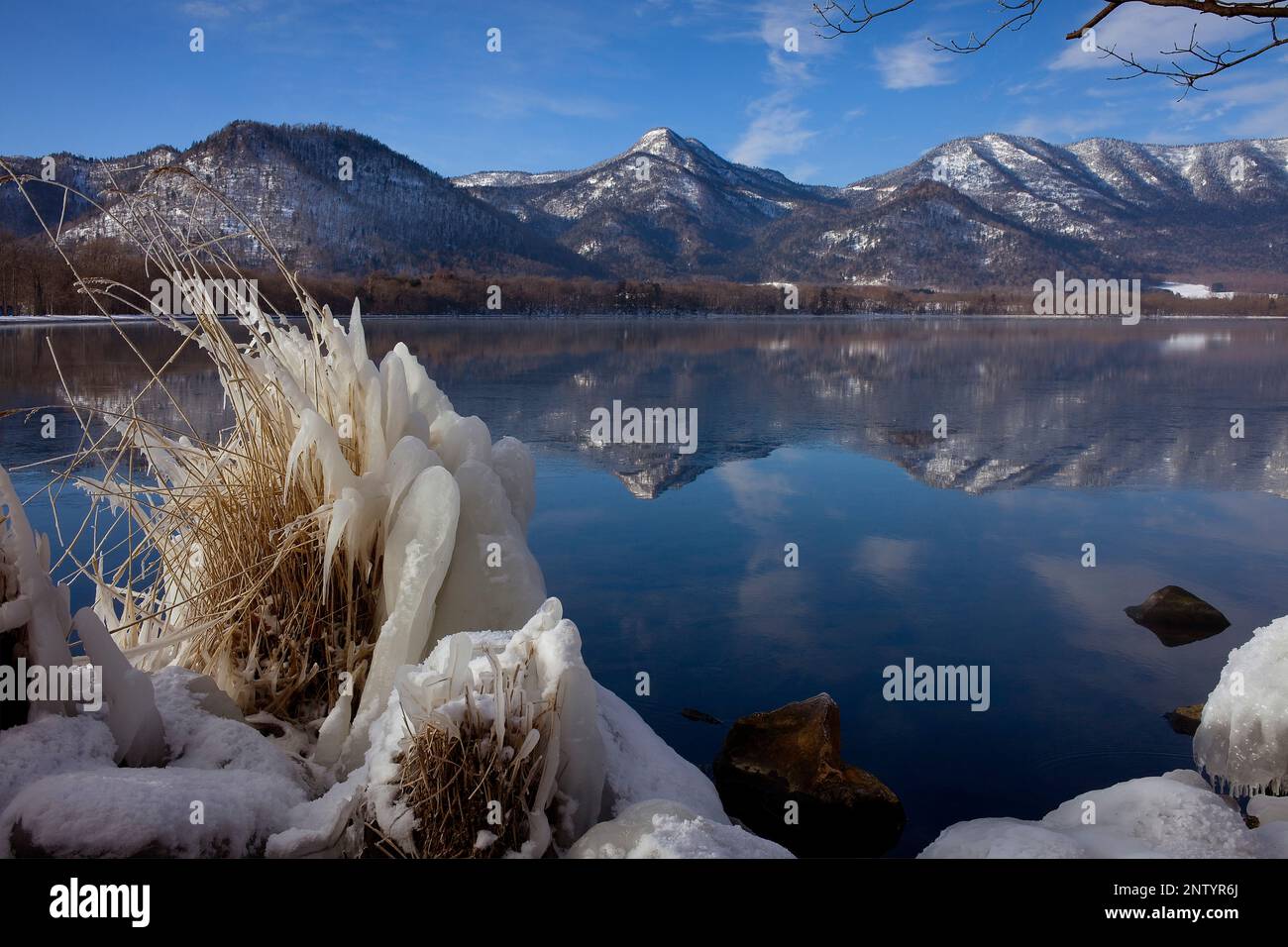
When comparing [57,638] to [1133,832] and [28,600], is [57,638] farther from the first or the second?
[1133,832]

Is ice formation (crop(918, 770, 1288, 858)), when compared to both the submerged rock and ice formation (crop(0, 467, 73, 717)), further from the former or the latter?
ice formation (crop(0, 467, 73, 717))

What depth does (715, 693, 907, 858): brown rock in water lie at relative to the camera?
12.5 ft

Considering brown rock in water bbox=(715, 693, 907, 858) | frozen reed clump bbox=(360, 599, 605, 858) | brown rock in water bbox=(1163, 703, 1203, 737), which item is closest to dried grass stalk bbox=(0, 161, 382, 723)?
frozen reed clump bbox=(360, 599, 605, 858)

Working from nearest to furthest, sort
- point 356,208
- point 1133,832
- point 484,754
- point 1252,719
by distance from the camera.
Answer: point 484,754 < point 1133,832 < point 1252,719 < point 356,208

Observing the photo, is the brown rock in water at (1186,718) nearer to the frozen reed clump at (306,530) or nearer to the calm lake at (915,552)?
the calm lake at (915,552)

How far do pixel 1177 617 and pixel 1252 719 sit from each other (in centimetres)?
270

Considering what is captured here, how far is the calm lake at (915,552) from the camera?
16.0 ft

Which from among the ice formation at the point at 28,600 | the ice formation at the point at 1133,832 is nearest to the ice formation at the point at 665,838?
the ice formation at the point at 1133,832

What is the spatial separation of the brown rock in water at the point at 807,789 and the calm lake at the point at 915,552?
0.75ft

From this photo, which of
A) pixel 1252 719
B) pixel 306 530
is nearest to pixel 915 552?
pixel 1252 719

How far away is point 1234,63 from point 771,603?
4.15m

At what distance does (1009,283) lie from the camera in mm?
155125

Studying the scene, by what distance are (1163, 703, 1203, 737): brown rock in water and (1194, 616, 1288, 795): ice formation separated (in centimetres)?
85

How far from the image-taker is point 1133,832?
298cm
